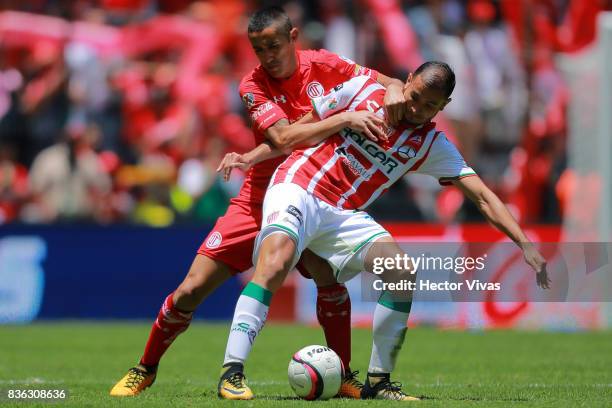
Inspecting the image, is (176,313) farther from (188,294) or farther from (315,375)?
(315,375)

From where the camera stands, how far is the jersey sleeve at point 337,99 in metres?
7.34

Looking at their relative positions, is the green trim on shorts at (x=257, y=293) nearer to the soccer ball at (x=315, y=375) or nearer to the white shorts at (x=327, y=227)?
the white shorts at (x=327, y=227)

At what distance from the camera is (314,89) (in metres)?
7.71

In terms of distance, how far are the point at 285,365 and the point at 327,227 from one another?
10.7ft

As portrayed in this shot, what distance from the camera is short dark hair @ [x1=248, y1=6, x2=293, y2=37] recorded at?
745cm

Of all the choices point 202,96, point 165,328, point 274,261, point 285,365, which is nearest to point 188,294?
point 165,328

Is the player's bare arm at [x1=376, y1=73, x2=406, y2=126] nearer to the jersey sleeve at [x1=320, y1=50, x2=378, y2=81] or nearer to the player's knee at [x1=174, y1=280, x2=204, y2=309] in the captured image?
the jersey sleeve at [x1=320, y1=50, x2=378, y2=81]

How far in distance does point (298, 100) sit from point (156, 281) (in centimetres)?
794

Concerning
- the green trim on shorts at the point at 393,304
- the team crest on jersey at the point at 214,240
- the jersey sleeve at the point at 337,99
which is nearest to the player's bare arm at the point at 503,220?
the green trim on shorts at the point at 393,304

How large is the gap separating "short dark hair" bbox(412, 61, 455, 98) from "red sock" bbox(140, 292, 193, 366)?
234 centimetres

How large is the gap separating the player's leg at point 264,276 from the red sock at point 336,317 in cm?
76

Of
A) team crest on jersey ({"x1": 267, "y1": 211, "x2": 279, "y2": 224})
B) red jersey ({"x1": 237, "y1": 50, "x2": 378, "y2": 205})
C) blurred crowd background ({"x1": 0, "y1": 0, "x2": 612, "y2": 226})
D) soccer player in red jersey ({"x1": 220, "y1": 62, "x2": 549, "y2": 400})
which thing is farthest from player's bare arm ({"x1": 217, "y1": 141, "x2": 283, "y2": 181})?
blurred crowd background ({"x1": 0, "y1": 0, "x2": 612, "y2": 226})

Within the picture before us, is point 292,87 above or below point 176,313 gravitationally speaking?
above

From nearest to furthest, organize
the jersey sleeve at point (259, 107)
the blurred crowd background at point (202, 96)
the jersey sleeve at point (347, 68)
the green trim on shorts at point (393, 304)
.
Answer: the green trim on shorts at point (393, 304) → the jersey sleeve at point (259, 107) → the jersey sleeve at point (347, 68) → the blurred crowd background at point (202, 96)
